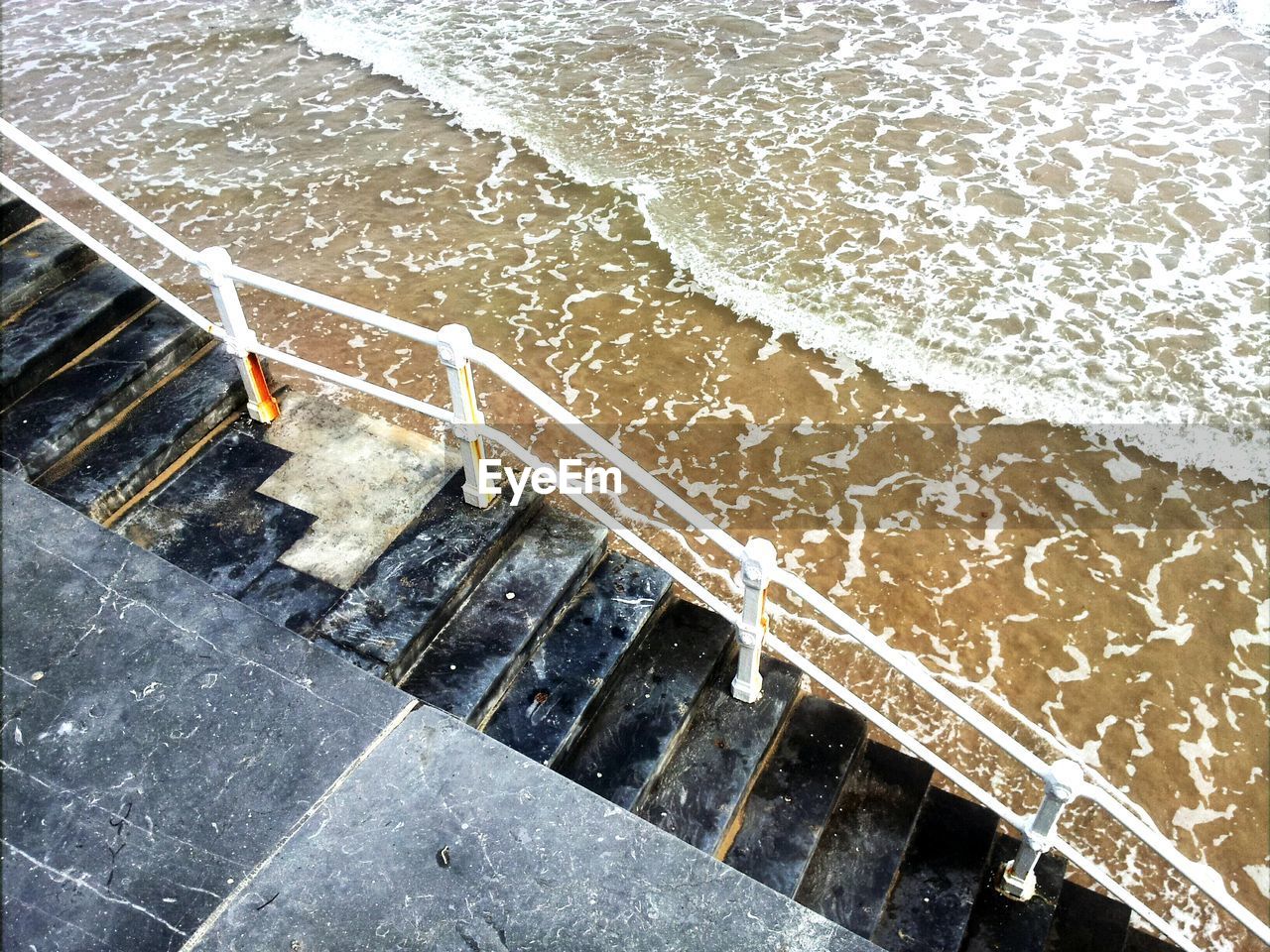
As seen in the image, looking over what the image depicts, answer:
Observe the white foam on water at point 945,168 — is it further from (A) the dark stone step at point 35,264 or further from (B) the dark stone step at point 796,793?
(A) the dark stone step at point 35,264

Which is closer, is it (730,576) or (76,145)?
(730,576)

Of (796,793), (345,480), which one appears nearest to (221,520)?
(345,480)

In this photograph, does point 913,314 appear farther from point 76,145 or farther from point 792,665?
point 76,145

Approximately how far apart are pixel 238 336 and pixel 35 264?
6.28 feet

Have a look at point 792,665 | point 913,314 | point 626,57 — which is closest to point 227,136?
point 626,57

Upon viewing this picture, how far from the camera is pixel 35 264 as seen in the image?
6.03 m

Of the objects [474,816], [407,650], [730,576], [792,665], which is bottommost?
[730,576]

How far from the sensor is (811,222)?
425 inches

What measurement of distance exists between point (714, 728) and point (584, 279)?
6.45m

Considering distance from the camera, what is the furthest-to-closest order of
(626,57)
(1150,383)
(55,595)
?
(626,57), (1150,383), (55,595)

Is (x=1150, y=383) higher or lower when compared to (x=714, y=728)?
lower

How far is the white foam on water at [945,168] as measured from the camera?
356 inches

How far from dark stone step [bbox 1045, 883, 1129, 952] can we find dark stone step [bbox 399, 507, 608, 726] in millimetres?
2900

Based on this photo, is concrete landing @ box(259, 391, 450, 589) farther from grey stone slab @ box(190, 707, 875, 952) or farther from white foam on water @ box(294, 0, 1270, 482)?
white foam on water @ box(294, 0, 1270, 482)
